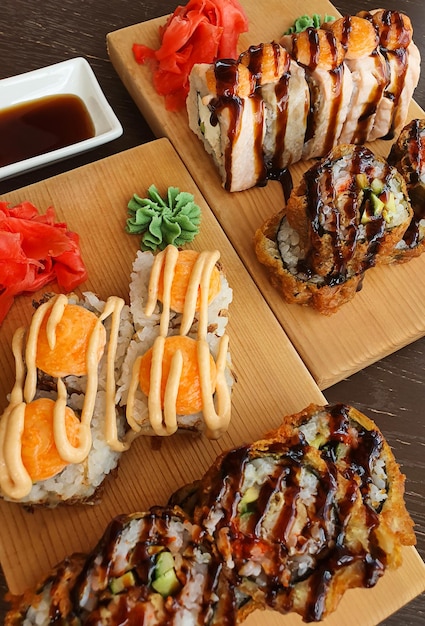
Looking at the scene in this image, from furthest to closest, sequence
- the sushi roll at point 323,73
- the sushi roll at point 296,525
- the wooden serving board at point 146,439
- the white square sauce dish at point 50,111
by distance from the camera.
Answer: the white square sauce dish at point 50,111
the sushi roll at point 323,73
the wooden serving board at point 146,439
the sushi roll at point 296,525

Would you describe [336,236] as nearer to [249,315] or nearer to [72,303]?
[249,315]

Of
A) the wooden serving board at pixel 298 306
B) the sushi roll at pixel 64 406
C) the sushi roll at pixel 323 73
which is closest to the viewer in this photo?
the sushi roll at pixel 64 406

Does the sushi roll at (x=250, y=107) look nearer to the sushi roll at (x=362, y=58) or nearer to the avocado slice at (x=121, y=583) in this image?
the sushi roll at (x=362, y=58)

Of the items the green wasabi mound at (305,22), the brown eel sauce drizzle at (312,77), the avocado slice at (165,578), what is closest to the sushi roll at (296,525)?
the avocado slice at (165,578)

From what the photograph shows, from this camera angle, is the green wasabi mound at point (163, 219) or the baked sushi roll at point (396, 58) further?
the baked sushi roll at point (396, 58)

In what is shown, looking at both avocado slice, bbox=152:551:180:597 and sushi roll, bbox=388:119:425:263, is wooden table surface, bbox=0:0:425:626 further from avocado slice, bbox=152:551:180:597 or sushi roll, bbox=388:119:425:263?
avocado slice, bbox=152:551:180:597

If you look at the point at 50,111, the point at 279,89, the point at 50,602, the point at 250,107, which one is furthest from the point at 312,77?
the point at 50,602

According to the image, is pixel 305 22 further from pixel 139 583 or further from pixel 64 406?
pixel 139 583
